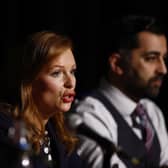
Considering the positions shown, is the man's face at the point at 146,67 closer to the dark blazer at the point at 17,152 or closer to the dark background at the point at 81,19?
the dark background at the point at 81,19

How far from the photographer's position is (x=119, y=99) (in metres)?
2.48

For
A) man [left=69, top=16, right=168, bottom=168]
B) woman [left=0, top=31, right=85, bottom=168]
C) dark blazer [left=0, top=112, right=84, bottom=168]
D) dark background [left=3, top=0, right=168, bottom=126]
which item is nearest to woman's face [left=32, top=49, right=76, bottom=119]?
woman [left=0, top=31, right=85, bottom=168]

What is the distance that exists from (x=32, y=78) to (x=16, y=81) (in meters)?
0.05

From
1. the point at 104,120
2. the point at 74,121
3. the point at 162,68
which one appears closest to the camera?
the point at 74,121

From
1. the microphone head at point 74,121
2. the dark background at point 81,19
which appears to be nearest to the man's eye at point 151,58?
the dark background at point 81,19

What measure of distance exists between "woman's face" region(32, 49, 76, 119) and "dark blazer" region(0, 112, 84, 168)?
11 cm

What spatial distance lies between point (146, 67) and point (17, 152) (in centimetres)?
125

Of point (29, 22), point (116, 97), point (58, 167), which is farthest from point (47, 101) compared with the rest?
point (29, 22)

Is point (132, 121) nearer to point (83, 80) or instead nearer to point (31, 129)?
point (83, 80)

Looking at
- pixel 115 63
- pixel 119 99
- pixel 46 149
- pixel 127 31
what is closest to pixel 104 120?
pixel 119 99

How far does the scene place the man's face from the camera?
2502mm

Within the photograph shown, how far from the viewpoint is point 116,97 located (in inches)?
98.0

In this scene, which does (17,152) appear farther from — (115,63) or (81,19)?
(81,19)

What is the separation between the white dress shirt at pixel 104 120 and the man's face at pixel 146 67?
62 millimetres
